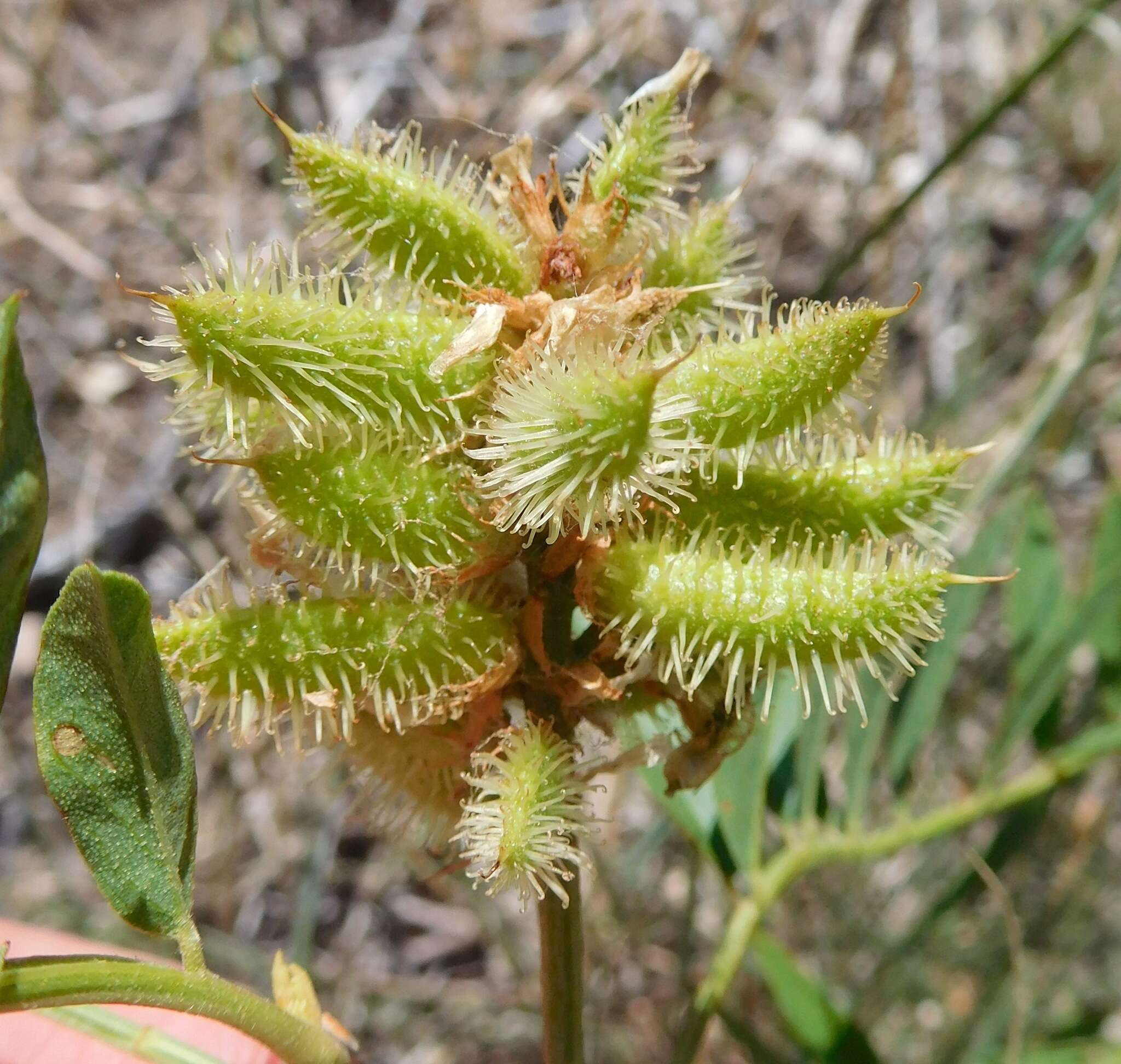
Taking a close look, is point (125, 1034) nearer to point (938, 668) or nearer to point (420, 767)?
point (420, 767)

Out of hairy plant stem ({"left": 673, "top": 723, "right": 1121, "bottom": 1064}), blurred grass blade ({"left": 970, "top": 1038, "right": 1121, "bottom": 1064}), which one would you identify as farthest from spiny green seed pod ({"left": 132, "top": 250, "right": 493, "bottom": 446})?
blurred grass blade ({"left": 970, "top": 1038, "right": 1121, "bottom": 1064})

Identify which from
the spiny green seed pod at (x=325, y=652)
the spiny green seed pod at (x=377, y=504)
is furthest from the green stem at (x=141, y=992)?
the spiny green seed pod at (x=377, y=504)

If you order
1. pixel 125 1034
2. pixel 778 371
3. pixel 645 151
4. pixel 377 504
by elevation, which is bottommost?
pixel 125 1034

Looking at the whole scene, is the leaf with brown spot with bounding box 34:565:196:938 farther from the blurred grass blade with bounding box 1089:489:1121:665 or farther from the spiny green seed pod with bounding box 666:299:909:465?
the blurred grass blade with bounding box 1089:489:1121:665

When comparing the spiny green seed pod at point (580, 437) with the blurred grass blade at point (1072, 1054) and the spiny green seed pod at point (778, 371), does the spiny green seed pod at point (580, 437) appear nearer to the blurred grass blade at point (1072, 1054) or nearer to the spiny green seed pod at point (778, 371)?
the spiny green seed pod at point (778, 371)

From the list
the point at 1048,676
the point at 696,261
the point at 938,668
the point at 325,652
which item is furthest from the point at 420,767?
the point at 1048,676

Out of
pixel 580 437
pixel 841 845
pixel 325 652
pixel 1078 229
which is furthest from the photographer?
pixel 1078 229

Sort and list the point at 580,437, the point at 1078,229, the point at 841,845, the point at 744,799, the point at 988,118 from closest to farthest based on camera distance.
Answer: the point at 580,437 < the point at 744,799 < the point at 841,845 < the point at 988,118 < the point at 1078,229
